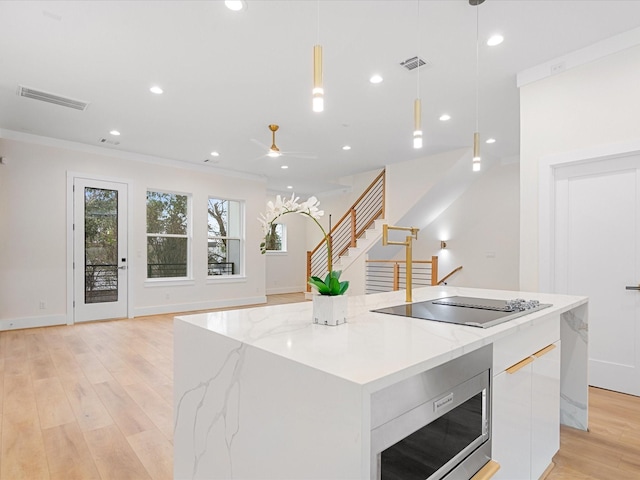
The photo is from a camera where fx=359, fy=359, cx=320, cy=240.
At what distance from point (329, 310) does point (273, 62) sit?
269cm

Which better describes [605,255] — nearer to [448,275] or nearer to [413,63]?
[413,63]

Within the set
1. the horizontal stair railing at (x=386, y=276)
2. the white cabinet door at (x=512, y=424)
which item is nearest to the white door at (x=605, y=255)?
the white cabinet door at (x=512, y=424)

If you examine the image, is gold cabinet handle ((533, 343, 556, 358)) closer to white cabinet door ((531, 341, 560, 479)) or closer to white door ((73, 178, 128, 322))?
white cabinet door ((531, 341, 560, 479))

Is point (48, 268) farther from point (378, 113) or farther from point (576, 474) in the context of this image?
point (576, 474)

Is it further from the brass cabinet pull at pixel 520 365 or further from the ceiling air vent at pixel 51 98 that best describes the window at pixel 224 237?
the brass cabinet pull at pixel 520 365

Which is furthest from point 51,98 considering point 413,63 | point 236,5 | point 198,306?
point 198,306

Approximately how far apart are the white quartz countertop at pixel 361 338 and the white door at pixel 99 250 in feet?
17.6

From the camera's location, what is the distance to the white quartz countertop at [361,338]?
92 cm

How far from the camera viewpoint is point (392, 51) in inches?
122

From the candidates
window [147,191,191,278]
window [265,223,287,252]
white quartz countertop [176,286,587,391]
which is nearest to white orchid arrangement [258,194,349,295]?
white quartz countertop [176,286,587,391]

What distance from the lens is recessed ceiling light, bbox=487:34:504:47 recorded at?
9.46 ft

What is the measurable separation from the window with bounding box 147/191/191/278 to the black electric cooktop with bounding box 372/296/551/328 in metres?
5.87

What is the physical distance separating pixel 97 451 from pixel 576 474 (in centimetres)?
269

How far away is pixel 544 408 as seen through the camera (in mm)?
1752
